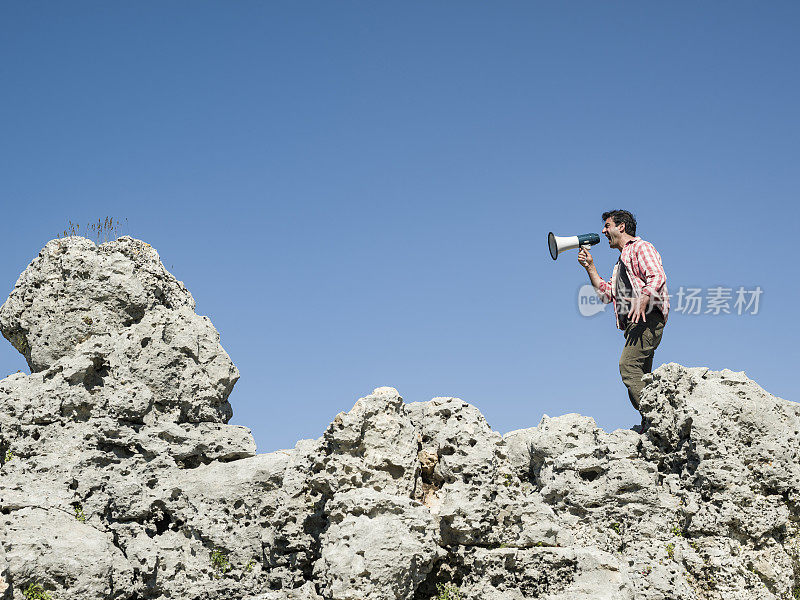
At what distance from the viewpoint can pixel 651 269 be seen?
10469 mm

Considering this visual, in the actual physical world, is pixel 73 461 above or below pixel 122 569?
above

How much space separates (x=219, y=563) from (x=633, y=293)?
20.9ft

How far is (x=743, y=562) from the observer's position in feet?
29.6

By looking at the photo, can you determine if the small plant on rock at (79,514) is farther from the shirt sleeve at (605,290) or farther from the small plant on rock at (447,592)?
the shirt sleeve at (605,290)

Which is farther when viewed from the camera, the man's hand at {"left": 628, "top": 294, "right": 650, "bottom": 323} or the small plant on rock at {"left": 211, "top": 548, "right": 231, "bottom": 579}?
the man's hand at {"left": 628, "top": 294, "right": 650, "bottom": 323}

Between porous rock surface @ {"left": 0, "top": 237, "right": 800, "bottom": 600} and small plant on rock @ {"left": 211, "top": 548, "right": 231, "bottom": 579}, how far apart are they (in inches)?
0.7

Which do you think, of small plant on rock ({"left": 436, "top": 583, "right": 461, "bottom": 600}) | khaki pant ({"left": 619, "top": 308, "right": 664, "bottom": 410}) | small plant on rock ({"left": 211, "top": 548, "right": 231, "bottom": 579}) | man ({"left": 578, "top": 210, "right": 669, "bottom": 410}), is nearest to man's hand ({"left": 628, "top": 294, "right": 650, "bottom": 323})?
man ({"left": 578, "top": 210, "right": 669, "bottom": 410})

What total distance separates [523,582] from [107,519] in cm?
484

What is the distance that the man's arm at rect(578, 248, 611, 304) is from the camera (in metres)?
11.1

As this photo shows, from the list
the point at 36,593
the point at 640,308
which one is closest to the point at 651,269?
the point at 640,308

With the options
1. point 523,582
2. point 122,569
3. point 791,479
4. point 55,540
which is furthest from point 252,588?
point 791,479

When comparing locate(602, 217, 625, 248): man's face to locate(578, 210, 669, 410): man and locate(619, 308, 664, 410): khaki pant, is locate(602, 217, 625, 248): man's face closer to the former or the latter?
locate(578, 210, 669, 410): man

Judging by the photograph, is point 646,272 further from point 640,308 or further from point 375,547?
point 375,547

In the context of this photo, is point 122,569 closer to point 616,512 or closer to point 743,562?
point 616,512
